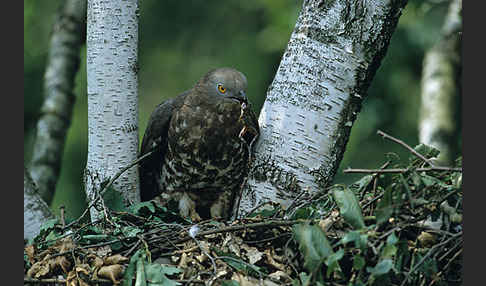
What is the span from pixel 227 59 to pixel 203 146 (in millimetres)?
2894

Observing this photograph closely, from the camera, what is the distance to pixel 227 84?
3047 millimetres

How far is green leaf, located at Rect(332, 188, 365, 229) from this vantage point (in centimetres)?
193

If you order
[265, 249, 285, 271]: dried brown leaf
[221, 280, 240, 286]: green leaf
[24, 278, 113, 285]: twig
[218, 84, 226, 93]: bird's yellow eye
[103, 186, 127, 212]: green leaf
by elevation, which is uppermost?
[218, 84, 226, 93]: bird's yellow eye

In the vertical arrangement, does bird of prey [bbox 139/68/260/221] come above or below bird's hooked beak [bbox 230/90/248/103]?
below

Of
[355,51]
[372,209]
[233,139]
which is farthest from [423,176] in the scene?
[233,139]

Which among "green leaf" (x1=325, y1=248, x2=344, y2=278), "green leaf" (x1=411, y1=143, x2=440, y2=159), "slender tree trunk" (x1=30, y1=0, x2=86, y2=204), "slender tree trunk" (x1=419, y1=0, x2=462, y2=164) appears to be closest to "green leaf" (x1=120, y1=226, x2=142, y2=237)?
"green leaf" (x1=325, y1=248, x2=344, y2=278)

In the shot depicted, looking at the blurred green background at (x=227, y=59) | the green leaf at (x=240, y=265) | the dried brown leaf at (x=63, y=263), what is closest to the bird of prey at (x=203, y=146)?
the green leaf at (x=240, y=265)

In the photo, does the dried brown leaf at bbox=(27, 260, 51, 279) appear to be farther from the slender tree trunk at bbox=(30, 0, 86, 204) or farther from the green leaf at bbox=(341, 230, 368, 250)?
the slender tree trunk at bbox=(30, 0, 86, 204)

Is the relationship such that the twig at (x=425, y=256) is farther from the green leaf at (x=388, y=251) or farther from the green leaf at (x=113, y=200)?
the green leaf at (x=113, y=200)

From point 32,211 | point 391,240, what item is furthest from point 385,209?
point 32,211

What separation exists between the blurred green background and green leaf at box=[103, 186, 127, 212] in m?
→ 2.00

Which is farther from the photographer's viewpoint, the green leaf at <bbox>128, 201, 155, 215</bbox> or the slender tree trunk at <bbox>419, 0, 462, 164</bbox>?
the slender tree trunk at <bbox>419, 0, 462, 164</bbox>

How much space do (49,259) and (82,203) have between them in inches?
119

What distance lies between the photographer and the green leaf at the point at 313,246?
6.15 feet
